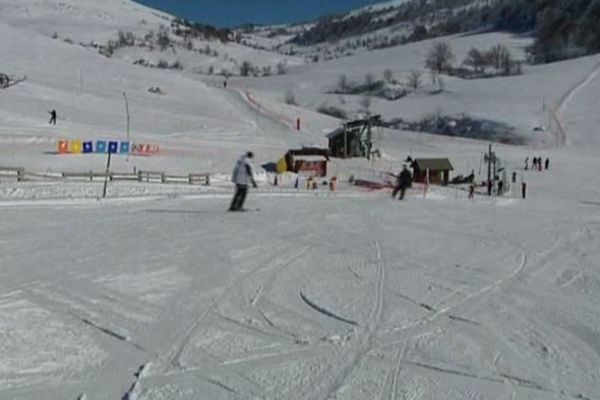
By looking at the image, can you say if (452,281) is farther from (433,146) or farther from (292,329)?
(433,146)

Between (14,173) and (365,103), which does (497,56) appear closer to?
(365,103)

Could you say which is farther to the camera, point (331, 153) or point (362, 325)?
point (331, 153)

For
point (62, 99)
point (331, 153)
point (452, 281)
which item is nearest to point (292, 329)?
point (452, 281)

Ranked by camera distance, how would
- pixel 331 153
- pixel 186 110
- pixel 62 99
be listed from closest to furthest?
pixel 331 153
pixel 62 99
pixel 186 110

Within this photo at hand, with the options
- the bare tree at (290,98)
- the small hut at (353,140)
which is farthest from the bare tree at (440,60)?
the small hut at (353,140)

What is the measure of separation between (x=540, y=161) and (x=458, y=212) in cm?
4489

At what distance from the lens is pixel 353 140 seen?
58.9 m

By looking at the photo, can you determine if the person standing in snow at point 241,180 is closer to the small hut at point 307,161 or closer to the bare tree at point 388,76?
the small hut at point 307,161

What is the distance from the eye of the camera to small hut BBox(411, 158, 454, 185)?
5072cm

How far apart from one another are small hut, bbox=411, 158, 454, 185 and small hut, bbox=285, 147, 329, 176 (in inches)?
266

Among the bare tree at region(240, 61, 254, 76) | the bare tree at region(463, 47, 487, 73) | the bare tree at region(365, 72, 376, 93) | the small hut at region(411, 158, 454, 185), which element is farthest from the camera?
the bare tree at region(240, 61, 254, 76)

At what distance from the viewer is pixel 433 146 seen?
74562mm

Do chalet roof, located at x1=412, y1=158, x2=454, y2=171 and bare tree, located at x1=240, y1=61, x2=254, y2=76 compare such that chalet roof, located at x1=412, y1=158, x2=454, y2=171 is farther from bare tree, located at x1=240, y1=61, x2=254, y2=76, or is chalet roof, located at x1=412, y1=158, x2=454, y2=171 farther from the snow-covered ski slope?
bare tree, located at x1=240, y1=61, x2=254, y2=76

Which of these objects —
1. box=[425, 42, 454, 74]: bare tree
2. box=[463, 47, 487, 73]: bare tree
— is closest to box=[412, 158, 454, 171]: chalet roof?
box=[425, 42, 454, 74]: bare tree
